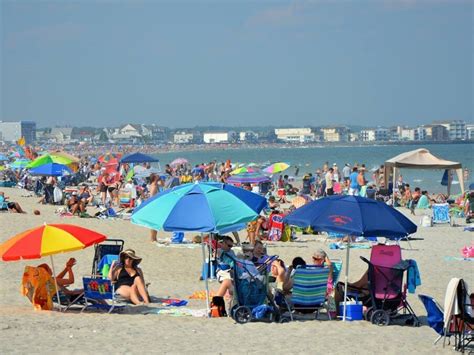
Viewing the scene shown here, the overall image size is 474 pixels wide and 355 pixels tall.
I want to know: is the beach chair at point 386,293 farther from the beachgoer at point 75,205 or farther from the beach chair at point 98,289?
the beachgoer at point 75,205

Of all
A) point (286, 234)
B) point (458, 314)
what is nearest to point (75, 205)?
point (286, 234)

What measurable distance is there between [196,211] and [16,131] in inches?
6423

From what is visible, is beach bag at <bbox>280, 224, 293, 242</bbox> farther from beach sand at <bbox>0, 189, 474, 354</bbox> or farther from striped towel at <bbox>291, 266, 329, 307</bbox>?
striped towel at <bbox>291, 266, 329, 307</bbox>

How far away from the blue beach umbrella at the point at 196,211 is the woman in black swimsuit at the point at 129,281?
2.53 feet

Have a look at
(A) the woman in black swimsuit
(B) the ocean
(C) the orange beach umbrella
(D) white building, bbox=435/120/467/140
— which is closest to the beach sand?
(A) the woman in black swimsuit

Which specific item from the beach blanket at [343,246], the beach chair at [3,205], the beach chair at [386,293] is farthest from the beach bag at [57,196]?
the beach chair at [386,293]

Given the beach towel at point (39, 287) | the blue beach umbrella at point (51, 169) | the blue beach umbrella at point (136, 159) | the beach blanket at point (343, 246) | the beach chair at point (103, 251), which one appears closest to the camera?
the beach towel at point (39, 287)

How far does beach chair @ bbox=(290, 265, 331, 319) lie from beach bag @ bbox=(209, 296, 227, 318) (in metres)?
0.72

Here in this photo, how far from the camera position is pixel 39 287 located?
876cm

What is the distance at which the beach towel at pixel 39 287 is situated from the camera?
28.8ft

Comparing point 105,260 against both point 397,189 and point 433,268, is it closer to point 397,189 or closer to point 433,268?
point 433,268

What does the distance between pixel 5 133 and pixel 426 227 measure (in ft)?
511

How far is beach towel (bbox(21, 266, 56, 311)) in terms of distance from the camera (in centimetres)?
877

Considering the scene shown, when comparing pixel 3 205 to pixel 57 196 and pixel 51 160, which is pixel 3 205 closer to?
pixel 57 196
